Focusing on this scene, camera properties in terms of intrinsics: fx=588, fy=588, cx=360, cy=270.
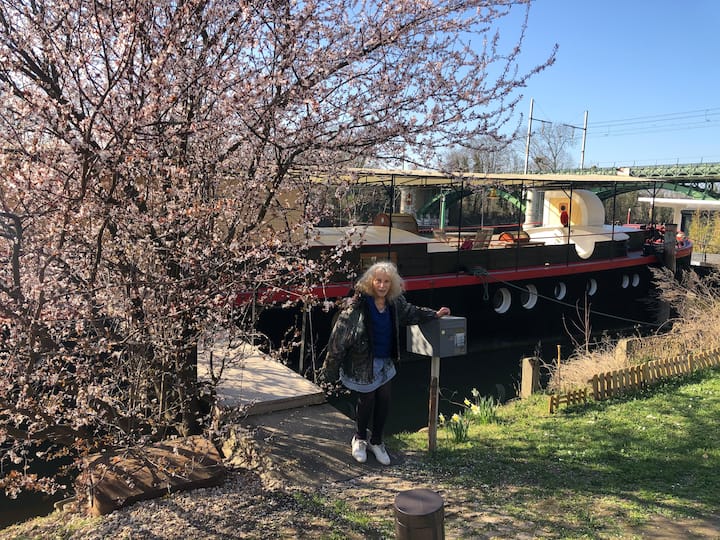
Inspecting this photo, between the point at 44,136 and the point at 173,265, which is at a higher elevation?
the point at 44,136

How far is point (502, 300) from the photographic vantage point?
1446 centimetres

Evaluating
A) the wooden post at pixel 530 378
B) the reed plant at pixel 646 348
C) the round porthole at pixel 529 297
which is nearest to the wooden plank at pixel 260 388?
the wooden post at pixel 530 378

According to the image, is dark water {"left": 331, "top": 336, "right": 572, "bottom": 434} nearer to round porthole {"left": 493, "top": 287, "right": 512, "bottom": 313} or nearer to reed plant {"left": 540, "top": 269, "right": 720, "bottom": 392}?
round porthole {"left": 493, "top": 287, "right": 512, "bottom": 313}

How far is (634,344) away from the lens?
382 inches

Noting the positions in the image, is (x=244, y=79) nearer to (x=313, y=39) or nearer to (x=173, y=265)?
(x=313, y=39)

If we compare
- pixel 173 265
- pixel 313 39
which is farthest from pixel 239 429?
pixel 313 39

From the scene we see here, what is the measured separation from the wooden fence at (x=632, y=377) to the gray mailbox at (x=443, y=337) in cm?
255

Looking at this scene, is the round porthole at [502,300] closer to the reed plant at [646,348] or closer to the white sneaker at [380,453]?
the reed plant at [646,348]

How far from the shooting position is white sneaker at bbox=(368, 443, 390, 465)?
468 cm

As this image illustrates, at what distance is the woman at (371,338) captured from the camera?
4414mm

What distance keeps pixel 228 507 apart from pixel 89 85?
9.68 ft

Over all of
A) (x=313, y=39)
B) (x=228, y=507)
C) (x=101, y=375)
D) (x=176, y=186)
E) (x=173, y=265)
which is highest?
(x=313, y=39)

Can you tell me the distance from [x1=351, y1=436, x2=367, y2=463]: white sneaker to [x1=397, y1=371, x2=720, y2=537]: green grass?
0.54m

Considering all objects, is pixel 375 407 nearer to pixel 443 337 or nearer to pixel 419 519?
pixel 443 337
